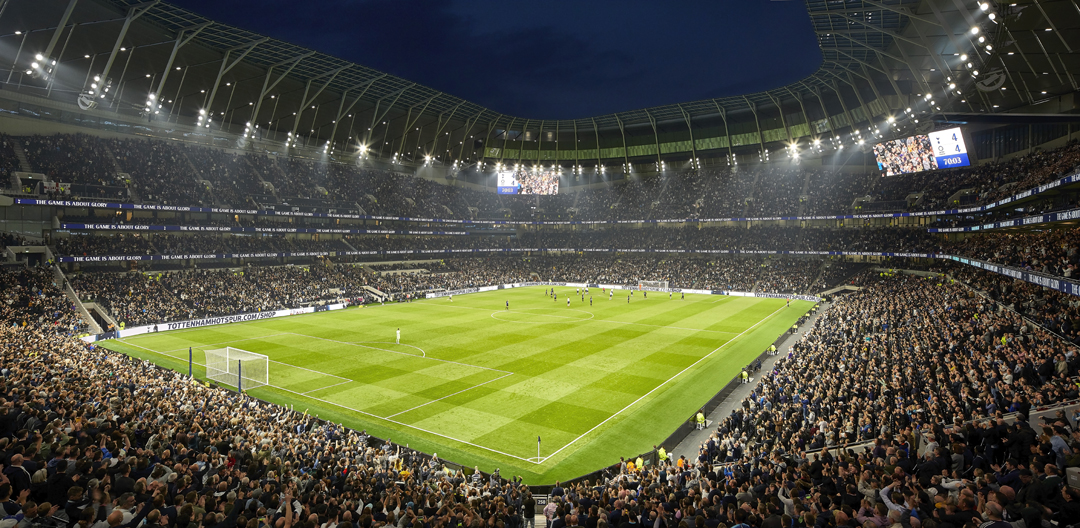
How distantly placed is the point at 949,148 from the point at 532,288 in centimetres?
4662

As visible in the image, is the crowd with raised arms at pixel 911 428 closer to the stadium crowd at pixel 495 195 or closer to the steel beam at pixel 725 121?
the stadium crowd at pixel 495 195

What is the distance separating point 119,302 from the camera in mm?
38719

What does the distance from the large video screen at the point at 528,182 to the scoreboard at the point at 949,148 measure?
5387 centimetres

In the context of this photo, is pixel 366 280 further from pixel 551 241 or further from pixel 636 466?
pixel 636 466

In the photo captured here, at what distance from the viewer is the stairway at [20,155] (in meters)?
40.7

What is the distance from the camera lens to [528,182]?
8831 centimetres

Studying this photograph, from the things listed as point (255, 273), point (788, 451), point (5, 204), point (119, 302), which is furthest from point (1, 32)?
point (788, 451)

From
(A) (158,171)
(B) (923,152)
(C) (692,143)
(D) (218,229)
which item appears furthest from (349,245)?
(B) (923,152)

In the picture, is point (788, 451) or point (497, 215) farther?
point (497, 215)

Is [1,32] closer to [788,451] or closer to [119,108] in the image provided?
[119,108]

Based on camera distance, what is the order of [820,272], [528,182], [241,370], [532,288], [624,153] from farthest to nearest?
1. [528,182]
2. [624,153]
3. [532,288]
4. [820,272]
5. [241,370]

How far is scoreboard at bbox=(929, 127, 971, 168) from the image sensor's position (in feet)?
146

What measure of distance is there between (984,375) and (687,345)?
18.7 m

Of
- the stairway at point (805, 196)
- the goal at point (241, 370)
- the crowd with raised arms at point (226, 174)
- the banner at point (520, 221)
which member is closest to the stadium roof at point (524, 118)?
the crowd with raised arms at point (226, 174)
